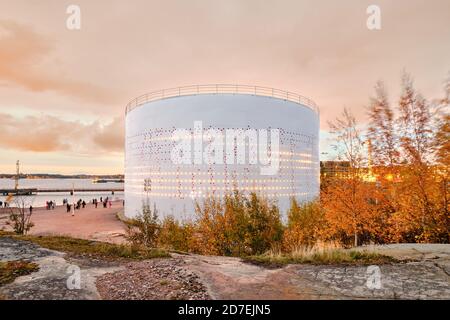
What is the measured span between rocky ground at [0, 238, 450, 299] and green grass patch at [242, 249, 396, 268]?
1.36 feet

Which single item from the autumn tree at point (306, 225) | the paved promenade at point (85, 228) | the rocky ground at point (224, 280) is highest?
the rocky ground at point (224, 280)

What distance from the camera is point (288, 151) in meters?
33.7

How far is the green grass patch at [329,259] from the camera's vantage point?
25.3ft

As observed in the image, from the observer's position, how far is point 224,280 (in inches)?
235

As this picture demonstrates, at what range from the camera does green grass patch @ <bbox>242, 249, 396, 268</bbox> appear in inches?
304

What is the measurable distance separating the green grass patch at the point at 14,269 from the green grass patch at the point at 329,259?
225 inches

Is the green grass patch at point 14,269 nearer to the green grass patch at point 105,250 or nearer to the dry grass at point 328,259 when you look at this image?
the green grass patch at point 105,250

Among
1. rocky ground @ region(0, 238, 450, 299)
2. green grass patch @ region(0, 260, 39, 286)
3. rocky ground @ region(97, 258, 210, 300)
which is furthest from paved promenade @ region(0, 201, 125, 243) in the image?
rocky ground @ region(97, 258, 210, 300)

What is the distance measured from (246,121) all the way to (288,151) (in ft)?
21.6

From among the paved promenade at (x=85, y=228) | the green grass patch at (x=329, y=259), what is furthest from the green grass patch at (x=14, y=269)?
the paved promenade at (x=85, y=228)

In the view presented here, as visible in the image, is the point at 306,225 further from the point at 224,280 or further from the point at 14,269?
the point at 14,269

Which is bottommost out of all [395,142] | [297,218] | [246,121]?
[297,218]
